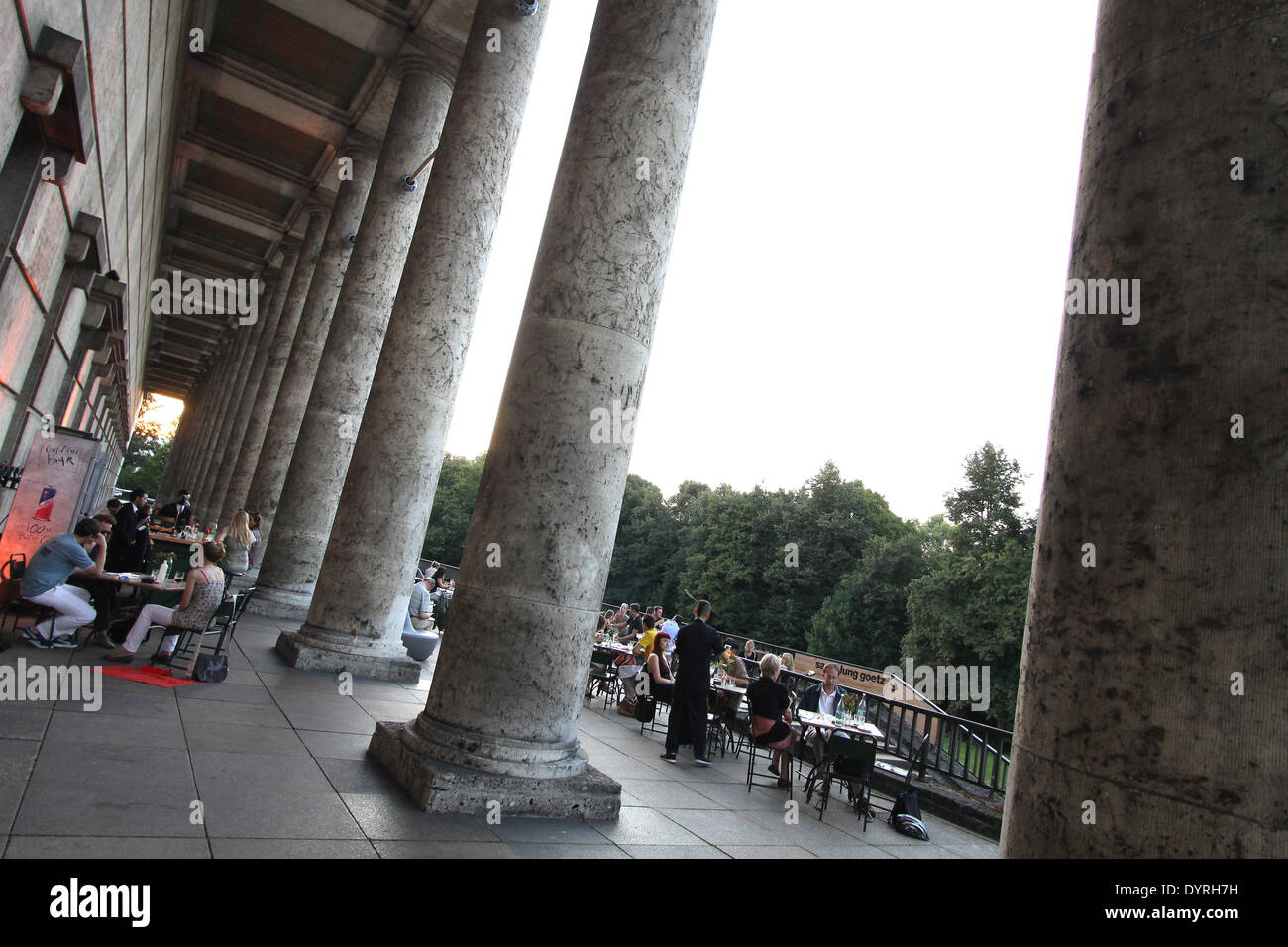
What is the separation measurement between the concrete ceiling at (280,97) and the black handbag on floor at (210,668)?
1201cm

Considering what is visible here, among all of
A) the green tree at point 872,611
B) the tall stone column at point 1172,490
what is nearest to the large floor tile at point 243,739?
the tall stone column at point 1172,490

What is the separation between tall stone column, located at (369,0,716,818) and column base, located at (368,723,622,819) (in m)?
0.01

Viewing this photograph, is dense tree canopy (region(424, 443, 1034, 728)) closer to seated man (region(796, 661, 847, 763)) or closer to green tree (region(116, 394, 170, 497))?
seated man (region(796, 661, 847, 763))

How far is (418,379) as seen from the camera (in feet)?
32.0

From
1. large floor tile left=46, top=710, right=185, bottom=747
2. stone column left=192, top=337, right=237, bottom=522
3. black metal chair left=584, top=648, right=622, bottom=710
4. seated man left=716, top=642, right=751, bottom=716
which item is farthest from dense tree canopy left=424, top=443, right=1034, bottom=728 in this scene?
large floor tile left=46, top=710, right=185, bottom=747

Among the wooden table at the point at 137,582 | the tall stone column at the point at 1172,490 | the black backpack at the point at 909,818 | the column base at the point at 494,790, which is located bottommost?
the black backpack at the point at 909,818

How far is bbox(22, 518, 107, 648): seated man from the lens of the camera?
8195 millimetres

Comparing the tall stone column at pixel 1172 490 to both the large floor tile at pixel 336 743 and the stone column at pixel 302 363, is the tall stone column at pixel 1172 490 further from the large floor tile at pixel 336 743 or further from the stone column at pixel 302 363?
the stone column at pixel 302 363

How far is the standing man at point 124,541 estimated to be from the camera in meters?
12.8

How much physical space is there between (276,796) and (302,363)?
15060mm

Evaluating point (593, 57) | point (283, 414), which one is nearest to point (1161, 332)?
point (593, 57)

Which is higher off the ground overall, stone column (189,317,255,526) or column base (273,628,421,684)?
stone column (189,317,255,526)

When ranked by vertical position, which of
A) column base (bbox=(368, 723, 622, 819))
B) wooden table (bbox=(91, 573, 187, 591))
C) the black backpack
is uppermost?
wooden table (bbox=(91, 573, 187, 591))

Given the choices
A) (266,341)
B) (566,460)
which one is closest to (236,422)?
(266,341)
